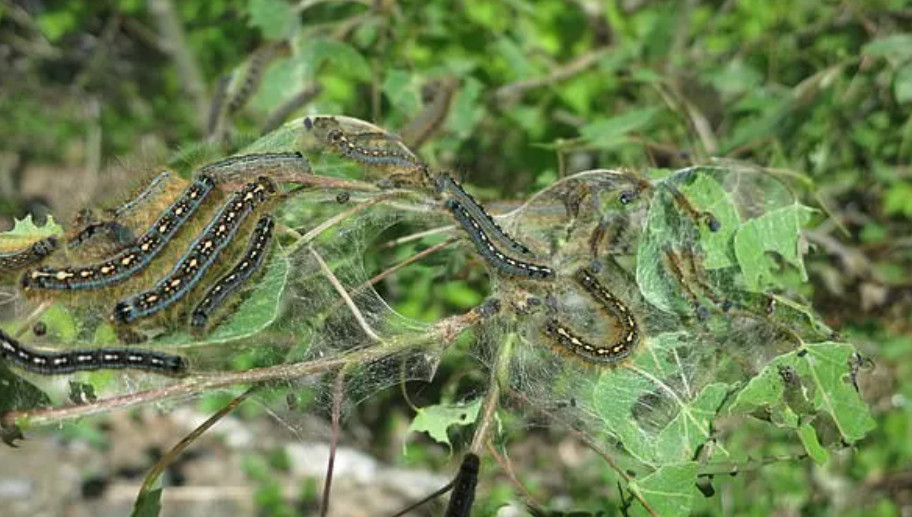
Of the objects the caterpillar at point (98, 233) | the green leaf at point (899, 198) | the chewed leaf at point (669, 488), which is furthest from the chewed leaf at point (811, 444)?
the green leaf at point (899, 198)

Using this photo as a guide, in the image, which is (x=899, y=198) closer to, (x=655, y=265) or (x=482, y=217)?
(x=655, y=265)

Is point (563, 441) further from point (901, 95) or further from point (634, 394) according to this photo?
point (634, 394)

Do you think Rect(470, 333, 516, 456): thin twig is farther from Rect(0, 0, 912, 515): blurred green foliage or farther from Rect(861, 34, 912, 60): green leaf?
Rect(861, 34, 912, 60): green leaf

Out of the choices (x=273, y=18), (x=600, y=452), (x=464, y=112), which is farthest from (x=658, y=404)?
(x=273, y=18)

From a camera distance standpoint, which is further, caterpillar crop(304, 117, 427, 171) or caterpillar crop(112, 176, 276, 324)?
caterpillar crop(304, 117, 427, 171)

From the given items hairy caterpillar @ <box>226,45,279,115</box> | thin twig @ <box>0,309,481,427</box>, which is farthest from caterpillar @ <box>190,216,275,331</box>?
hairy caterpillar @ <box>226,45,279,115</box>

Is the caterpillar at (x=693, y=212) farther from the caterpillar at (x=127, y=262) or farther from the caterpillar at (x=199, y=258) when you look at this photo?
the caterpillar at (x=127, y=262)

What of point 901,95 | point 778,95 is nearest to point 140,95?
point 778,95
